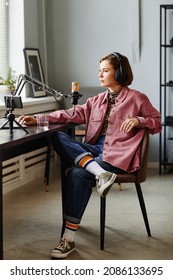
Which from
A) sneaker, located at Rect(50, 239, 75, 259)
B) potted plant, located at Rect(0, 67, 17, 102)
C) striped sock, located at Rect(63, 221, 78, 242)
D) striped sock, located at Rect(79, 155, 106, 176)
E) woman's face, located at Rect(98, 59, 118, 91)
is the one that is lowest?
sneaker, located at Rect(50, 239, 75, 259)

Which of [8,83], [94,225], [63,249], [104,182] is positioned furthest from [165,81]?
[63,249]

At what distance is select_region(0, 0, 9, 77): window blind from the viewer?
545cm

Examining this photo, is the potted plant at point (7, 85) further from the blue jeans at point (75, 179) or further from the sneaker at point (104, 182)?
the sneaker at point (104, 182)

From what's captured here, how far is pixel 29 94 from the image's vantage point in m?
5.59

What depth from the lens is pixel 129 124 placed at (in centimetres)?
332

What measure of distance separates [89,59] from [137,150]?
2.78 m

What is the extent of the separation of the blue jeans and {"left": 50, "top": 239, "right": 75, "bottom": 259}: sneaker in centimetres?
14

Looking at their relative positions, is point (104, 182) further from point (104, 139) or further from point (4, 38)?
point (4, 38)

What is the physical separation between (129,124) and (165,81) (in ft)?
8.16

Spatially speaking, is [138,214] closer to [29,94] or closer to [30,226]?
[30,226]

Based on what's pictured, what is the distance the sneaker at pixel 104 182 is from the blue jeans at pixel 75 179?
89mm

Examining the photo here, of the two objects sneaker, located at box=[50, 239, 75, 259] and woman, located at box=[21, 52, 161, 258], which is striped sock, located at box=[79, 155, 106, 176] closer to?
woman, located at box=[21, 52, 161, 258]

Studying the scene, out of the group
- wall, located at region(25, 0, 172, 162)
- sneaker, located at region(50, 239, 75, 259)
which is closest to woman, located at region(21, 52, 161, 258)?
sneaker, located at region(50, 239, 75, 259)

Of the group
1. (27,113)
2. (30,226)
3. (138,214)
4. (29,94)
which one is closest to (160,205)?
(138,214)
